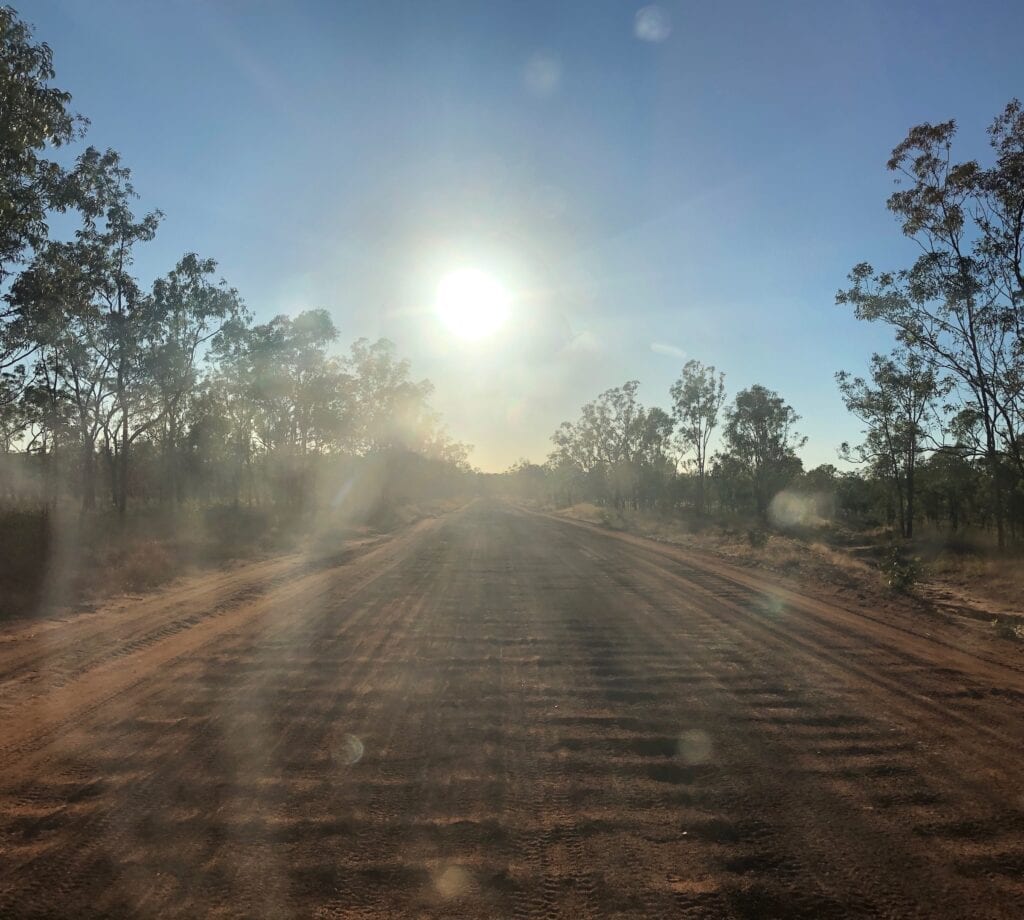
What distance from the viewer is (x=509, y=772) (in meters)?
5.02

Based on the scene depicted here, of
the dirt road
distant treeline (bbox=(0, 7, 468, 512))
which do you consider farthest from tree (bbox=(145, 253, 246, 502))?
the dirt road

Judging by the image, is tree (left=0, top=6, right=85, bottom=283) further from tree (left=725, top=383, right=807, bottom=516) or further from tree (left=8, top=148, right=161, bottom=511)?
tree (left=725, top=383, right=807, bottom=516)

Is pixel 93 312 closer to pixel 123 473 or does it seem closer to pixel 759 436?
pixel 123 473

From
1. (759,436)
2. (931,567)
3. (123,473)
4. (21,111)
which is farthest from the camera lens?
(759,436)

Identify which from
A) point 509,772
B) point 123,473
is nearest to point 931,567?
point 509,772

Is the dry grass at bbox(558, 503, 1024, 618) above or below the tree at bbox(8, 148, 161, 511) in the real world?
below

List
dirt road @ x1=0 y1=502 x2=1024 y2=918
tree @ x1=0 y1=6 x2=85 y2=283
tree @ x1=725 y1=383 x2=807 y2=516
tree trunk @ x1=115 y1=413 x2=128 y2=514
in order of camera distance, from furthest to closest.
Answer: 1. tree @ x1=725 y1=383 x2=807 y2=516
2. tree trunk @ x1=115 y1=413 x2=128 y2=514
3. tree @ x1=0 y1=6 x2=85 y2=283
4. dirt road @ x1=0 y1=502 x2=1024 y2=918

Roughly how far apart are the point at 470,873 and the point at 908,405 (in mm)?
35674

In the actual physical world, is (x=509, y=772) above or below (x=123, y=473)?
below

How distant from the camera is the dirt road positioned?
11.7 ft

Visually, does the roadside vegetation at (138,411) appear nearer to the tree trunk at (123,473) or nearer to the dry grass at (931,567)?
the tree trunk at (123,473)

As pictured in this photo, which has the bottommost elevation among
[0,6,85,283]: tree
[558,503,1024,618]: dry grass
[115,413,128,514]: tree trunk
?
[558,503,1024,618]: dry grass

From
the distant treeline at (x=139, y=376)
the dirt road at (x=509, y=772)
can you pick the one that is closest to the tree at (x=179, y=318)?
the distant treeline at (x=139, y=376)

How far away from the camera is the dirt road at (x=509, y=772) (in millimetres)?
3564
